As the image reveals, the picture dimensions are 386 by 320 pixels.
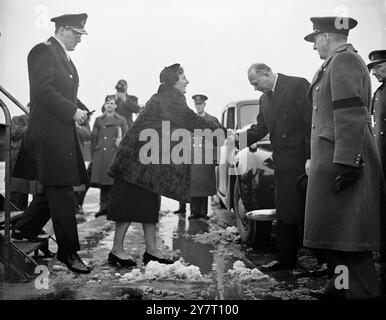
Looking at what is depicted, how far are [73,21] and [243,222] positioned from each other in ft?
9.57

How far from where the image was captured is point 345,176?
127 inches

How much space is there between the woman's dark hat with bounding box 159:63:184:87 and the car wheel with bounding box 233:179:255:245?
1581 millimetres

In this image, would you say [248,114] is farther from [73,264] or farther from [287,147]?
[73,264]

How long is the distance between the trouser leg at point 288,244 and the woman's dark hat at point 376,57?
190 centimetres

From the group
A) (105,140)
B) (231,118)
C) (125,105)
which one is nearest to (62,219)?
(231,118)

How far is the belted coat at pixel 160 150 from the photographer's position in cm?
462

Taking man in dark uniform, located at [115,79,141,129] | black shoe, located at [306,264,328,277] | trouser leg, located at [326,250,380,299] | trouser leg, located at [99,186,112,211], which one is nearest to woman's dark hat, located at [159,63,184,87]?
black shoe, located at [306,264,328,277]

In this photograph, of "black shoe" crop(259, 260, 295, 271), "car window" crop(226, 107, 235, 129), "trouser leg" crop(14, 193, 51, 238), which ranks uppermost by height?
"car window" crop(226, 107, 235, 129)

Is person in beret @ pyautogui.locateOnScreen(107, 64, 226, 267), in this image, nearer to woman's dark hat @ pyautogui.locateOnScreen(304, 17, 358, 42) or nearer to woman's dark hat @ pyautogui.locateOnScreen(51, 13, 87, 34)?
woman's dark hat @ pyautogui.locateOnScreen(51, 13, 87, 34)

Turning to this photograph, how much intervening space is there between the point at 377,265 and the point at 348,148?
6.99ft

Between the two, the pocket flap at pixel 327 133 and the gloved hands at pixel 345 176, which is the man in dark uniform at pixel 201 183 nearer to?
the pocket flap at pixel 327 133

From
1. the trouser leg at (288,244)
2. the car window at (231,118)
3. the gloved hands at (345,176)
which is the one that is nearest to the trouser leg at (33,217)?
the trouser leg at (288,244)

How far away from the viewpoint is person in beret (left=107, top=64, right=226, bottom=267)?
15.2ft
